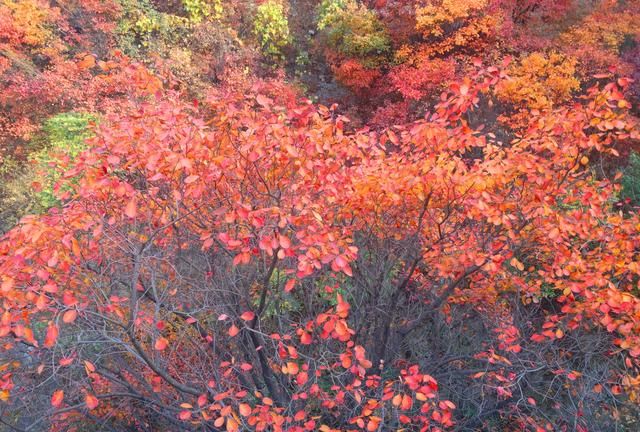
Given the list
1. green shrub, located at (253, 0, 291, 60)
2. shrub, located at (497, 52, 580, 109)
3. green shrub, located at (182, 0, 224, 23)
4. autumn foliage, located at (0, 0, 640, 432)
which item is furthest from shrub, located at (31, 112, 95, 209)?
shrub, located at (497, 52, 580, 109)

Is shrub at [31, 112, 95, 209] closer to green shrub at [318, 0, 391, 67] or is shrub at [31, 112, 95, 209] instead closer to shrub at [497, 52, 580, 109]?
green shrub at [318, 0, 391, 67]

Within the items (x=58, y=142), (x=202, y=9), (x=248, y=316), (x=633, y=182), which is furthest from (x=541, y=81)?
(x=58, y=142)

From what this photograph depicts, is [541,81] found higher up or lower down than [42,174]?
higher up

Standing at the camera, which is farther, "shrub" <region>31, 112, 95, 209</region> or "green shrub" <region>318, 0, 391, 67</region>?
"green shrub" <region>318, 0, 391, 67</region>

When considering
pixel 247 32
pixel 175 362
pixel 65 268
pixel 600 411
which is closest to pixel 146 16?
pixel 247 32

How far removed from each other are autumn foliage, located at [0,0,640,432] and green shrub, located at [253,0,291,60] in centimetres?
1020

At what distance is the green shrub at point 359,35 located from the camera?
12.3 metres

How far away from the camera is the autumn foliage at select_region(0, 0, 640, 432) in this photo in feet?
10.0

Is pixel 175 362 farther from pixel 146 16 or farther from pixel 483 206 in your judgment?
pixel 146 16

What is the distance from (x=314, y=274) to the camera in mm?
4090

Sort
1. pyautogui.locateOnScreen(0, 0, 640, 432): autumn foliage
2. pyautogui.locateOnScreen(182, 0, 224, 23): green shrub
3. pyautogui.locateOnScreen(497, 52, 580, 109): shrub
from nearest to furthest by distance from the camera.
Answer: pyautogui.locateOnScreen(0, 0, 640, 432): autumn foliage < pyautogui.locateOnScreen(497, 52, 580, 109): shrub < pyautogui.locateOnScreen(182, 0, 224, 23): green shrub

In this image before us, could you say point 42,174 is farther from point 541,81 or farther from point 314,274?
point 541,81

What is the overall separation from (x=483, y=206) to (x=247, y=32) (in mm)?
13446

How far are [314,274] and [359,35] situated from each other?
387 inches
